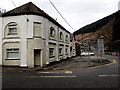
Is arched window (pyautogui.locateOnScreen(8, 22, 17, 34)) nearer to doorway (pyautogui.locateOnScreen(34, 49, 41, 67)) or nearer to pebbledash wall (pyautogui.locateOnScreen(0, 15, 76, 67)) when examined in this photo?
pebbledash wall (pyautogui.locateOnScreen(0, 15, 76, 67))

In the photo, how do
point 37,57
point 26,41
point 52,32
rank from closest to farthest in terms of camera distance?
point 26,41 < point 37,57 < point 52,32

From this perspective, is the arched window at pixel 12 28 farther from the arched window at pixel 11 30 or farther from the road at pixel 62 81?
the road at pixel 62 81

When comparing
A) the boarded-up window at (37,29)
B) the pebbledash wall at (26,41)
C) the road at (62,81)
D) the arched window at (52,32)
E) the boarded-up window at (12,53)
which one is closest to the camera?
the road at (62,81)

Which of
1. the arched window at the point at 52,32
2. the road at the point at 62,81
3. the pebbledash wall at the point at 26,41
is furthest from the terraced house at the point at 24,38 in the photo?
the road at the point at 62,81

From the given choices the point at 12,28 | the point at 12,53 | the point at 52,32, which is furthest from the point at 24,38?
the point at 52,32

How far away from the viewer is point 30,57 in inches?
578

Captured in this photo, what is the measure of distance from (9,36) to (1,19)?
272 centimetres

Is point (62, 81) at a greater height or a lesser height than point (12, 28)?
lesser

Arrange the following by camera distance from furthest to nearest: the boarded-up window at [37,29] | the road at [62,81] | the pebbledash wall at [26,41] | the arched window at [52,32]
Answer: the arched window at [52,32], the boarded-up window at [37,29], the pebbledash wall at [26,41], the road at [62,81]

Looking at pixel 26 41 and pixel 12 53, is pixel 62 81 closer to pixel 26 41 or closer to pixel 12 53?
pixel 26 41

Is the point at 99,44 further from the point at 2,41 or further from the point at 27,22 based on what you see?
the point at 2,41

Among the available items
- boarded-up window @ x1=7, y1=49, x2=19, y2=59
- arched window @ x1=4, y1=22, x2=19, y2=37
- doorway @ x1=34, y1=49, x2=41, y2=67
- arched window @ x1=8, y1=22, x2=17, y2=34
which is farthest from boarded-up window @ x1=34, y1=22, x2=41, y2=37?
boarded-up window @ x1=7, y1=49, x2=19, y2=59

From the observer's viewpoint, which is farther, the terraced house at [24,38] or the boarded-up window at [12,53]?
the boarded-up window at [12,53]

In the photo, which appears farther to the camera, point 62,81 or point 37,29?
point 37,29
